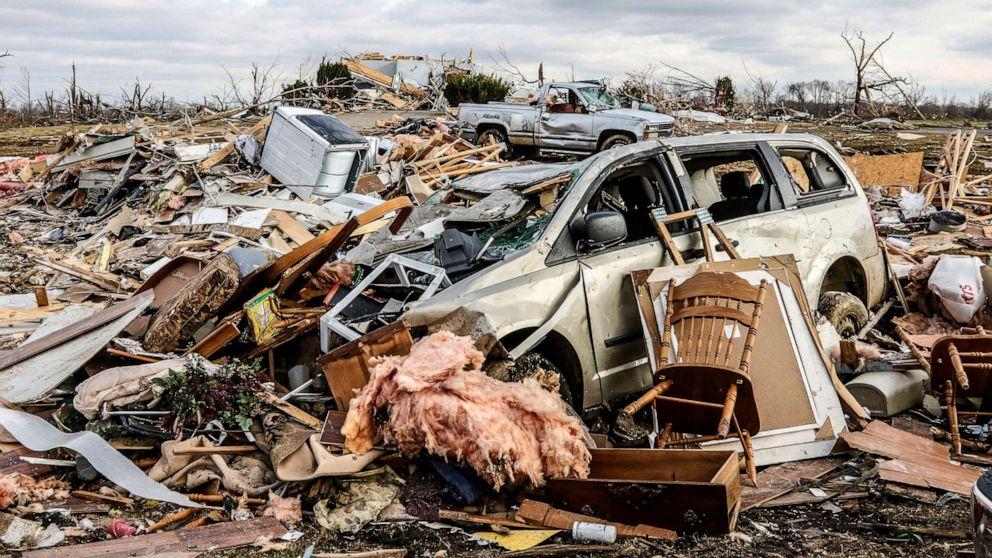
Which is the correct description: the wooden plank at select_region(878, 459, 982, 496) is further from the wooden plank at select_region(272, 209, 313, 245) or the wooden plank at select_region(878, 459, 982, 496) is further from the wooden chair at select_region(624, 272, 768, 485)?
the wooden plank at select_region(272, 209, 313, 245)

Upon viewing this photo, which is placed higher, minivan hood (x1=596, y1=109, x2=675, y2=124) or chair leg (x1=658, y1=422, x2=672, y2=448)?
minivan hood (x1=596, y1=109, x2=675, y2=124)

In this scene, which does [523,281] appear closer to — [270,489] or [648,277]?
[648,277]

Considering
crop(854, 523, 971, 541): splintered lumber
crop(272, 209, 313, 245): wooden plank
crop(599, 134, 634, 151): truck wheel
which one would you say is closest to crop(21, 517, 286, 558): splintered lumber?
crop(854, 523, 971, 541): splintered lumber

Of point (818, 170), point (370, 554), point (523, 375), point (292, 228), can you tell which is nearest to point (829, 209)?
point (818, 170)

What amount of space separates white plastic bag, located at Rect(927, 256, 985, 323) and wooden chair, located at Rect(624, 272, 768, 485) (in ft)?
10.6

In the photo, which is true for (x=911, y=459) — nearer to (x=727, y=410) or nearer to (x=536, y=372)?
(x=727, y=410)

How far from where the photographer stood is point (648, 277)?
5332mm

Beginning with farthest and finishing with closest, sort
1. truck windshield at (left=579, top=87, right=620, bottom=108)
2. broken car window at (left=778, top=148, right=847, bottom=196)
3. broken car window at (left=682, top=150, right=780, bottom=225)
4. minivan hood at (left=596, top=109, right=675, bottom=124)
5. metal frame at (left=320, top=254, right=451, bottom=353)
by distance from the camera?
truck windshield at (left=579, top=87, right=620, bottom=108), minivan hood at (left=596, top=109, right=675, bottom=124), broken car window at (left=778, top=148, right=847, bottom=196), broken car window at (left=682, top=150, right=780, bottom=225), metal frame at (left=320, top=254, right=451, bottom=353)

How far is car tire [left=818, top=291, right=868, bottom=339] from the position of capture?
6.54 metres

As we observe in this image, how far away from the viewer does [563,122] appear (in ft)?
59.5

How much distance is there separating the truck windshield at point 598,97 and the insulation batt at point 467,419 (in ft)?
47.3

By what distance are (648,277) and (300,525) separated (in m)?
2.62

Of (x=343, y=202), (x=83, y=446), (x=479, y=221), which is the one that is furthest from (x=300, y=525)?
(x=343, y=202)

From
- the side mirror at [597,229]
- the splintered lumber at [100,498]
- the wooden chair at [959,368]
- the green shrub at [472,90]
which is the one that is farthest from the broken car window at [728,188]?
the green shrub at [472,90]
